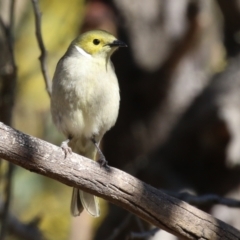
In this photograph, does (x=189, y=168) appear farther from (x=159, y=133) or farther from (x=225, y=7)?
(x=225, y=7)

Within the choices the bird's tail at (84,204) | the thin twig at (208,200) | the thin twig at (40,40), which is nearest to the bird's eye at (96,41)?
the thin twig at (40,40)

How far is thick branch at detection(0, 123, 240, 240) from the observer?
121 inches

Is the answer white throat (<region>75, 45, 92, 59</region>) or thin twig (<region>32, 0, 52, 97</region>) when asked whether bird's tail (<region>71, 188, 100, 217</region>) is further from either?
white throat (<region>75, 45, 92, 59</region>)

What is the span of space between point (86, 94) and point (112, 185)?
1.07 m

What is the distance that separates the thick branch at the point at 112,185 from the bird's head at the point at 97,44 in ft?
4.27

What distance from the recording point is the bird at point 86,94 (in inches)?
166

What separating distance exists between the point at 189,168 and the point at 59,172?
279cm

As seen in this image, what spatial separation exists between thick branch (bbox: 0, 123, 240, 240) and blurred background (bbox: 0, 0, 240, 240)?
1454 mm

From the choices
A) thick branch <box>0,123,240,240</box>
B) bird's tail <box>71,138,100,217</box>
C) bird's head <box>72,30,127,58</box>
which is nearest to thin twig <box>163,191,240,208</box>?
bird's tail <box>71,138,100,217</box>

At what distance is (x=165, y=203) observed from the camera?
3.34 meters

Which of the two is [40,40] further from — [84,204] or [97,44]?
[84,204]

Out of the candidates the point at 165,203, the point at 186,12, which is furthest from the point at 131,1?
the point at 165,203

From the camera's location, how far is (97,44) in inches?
176

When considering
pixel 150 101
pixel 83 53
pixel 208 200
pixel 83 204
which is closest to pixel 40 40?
pixel 83 53
